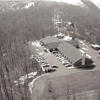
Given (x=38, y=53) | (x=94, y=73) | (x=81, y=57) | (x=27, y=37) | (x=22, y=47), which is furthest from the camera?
(x=27, y=37)

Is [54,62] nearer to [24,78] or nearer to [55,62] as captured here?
[55,62]

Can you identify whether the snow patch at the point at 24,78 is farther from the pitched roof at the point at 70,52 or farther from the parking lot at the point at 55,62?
the pitched roof at the point at 70,52

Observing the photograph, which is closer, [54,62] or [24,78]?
[24,78]

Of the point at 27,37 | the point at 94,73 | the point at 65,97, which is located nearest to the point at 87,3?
the point at 65,97

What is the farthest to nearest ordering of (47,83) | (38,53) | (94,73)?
(38,53) → (94,73) → (47,83)

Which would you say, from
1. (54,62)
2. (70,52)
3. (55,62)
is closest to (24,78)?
(54,62)

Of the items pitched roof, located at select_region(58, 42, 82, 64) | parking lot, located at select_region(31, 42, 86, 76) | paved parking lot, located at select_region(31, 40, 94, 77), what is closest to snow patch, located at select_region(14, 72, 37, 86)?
parking lot, located at select_region(31, 42, 86, 76)

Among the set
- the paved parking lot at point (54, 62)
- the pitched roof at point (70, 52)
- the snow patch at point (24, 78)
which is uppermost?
the pitched roof at point (70, 52)

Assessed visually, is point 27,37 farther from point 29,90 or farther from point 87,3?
point 87,3

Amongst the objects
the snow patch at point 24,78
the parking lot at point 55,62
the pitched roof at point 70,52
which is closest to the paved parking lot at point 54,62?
the parking lot at point 55,62
